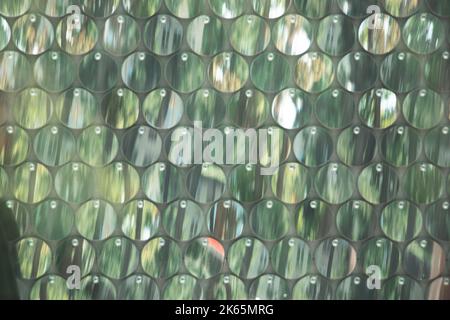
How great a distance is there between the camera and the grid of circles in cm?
110

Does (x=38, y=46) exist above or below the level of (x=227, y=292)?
above

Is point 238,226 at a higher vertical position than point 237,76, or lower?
lower

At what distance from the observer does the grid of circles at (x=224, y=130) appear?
3.61ft

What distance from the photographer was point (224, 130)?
1.10 m

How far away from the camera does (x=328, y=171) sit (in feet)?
3.65

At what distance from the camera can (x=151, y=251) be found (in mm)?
1111

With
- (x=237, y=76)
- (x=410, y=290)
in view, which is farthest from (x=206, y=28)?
(x=410, y=290)

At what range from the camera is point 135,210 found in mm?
1109

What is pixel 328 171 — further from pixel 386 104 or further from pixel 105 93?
pixel 105 93

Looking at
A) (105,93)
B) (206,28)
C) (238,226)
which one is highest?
(206,28)
